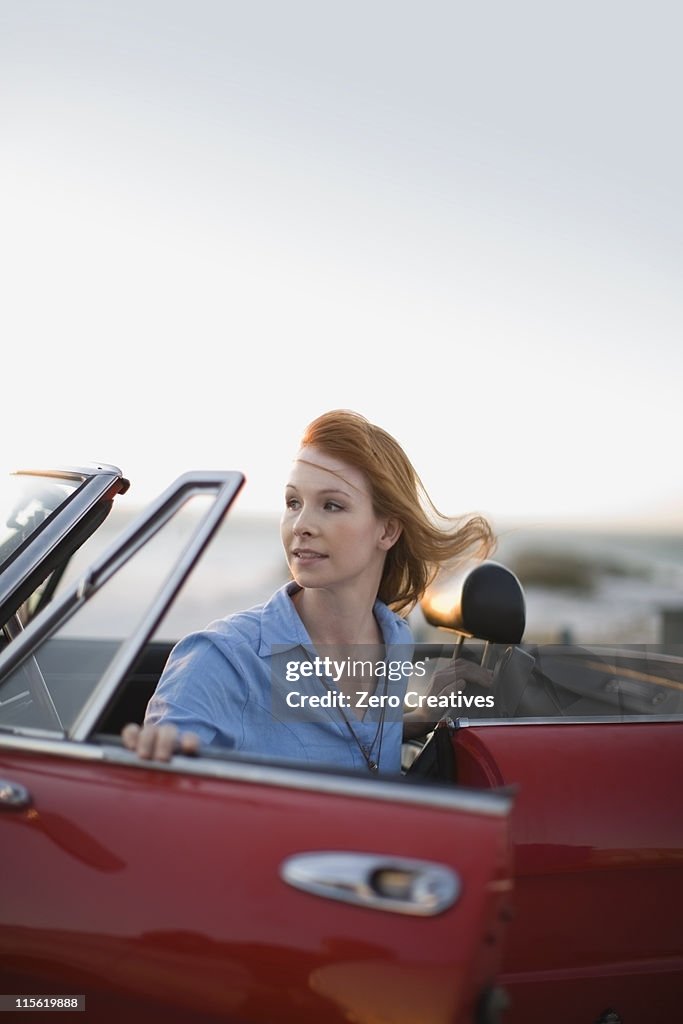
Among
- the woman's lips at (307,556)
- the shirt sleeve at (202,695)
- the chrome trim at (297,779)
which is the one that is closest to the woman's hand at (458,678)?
the woman's lips at (307,556)

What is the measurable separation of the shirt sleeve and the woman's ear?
0.67 metres

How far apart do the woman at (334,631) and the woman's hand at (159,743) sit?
0.38 meters

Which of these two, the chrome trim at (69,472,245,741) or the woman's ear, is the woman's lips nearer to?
the woman's ear

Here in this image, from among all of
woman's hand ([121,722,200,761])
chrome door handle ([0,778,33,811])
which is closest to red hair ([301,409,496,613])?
woman's hand ([121,722,200,761])

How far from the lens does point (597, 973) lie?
1.96 meters

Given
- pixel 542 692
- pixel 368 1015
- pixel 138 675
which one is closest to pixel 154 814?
pixel 368 1015

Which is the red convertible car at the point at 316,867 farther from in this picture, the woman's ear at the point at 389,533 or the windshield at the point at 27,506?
the woman's ear at the point at 389,533

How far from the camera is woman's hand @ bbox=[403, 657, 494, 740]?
2340 mm

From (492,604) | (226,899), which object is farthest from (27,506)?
(226,899)

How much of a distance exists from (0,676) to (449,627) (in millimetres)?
1589

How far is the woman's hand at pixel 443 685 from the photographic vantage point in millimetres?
2340

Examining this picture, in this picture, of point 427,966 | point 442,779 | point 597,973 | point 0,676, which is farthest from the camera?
point 442,779

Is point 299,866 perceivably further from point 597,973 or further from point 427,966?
point 597,973

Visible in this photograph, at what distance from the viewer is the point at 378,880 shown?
1332 mm
